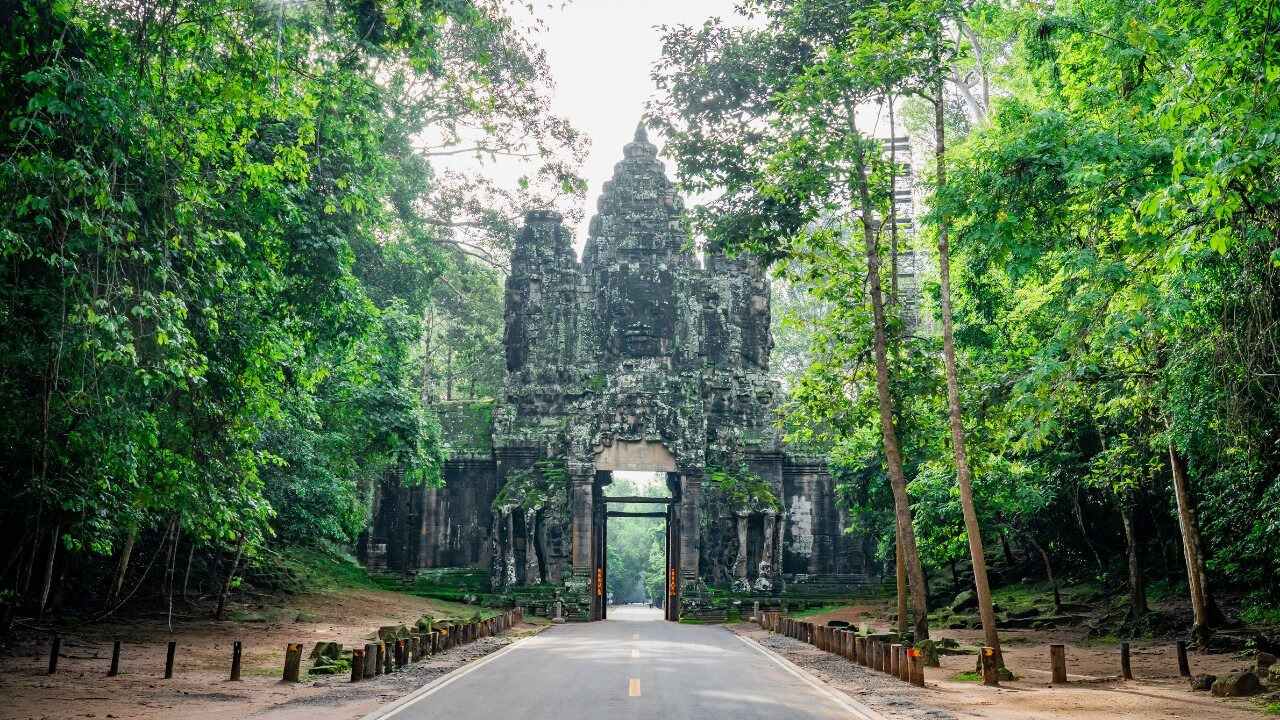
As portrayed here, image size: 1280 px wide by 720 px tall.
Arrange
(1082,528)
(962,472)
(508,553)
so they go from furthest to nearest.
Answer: (508,553), (1082,528), (962,472)

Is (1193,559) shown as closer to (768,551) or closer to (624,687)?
(624,687)

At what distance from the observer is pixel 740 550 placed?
31828mm

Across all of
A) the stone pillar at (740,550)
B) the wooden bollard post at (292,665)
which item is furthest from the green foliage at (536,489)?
the wooden bollard post at (292,665)

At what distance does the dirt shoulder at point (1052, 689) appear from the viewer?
11.3 m

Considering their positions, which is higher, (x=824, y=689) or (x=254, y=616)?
(x=254, y=616)

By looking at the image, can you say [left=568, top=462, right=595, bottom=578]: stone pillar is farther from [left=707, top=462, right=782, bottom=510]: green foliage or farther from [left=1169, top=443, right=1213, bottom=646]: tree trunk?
[left=1169, top=443, right=1213, bottom=646]: tree trunk

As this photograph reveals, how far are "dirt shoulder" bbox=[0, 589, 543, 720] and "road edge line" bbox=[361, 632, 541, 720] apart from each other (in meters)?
0.17

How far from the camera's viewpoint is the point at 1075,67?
14.8 meters

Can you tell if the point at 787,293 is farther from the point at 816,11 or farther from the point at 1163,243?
the point at 1163,243

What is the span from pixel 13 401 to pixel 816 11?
59.1 ft

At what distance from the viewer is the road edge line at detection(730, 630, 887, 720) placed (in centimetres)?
1089

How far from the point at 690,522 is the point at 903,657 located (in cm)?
1743

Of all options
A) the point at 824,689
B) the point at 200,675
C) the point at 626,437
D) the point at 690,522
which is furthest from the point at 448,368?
the point at 824,689

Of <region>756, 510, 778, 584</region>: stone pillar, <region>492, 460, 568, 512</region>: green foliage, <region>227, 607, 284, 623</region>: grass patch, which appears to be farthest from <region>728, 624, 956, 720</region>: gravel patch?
<region>492, 460, 568, 512</region>: green foliage
